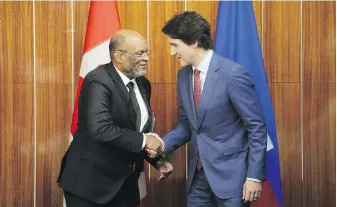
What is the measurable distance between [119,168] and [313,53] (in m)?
1.86

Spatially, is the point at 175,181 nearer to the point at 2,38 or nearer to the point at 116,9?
the point at 116,9

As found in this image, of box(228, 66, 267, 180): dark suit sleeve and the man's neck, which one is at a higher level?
the man's neck

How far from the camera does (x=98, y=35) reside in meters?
3.60

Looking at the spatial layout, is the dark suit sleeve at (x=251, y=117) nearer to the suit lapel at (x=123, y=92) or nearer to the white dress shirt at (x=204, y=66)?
the white dress shirt at (x=204, y=66)

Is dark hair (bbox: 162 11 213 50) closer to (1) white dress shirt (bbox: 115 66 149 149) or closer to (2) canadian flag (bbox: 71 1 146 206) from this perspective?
(1) white dress shirt (bbox: 115 66 149 149)

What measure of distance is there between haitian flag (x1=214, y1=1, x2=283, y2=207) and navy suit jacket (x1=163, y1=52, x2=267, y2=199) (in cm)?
76

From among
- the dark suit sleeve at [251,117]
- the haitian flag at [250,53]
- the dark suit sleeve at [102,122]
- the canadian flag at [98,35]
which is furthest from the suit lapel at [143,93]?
the haitian flag at [250,53]

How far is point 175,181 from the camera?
155 inches

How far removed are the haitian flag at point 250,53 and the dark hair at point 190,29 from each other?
2.32ft

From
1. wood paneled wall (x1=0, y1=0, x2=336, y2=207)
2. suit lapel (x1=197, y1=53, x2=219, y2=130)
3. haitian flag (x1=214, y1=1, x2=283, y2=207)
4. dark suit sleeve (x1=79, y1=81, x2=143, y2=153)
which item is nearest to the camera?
dark suit sleeve (x1=79, y1=81, x2=143, y2=153)

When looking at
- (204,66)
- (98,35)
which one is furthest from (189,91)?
(98,35)

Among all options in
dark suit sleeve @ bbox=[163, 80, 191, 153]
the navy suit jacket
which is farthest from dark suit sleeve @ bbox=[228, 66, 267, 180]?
dark suit sleeve @ bbox=[163, 80, 191, 153]

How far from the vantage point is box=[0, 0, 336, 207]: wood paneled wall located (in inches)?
151

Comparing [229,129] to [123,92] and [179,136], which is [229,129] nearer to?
[179,136]
